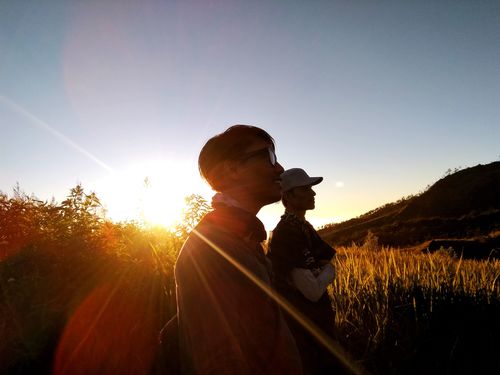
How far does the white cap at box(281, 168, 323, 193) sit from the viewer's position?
3.46 meters

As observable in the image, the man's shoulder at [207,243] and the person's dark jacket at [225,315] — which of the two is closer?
the person's dark jacket at [225,315]

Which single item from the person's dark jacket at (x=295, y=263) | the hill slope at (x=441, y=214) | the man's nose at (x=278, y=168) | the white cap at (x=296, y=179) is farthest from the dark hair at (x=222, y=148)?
the hill slope at (x=441, y=214)

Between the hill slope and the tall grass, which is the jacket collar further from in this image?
the hill slope

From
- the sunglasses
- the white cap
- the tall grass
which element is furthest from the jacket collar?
the tall grass

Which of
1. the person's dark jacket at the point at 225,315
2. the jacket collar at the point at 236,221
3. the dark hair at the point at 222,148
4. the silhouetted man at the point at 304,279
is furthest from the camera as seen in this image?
the silhouetted man at the point at 304,279

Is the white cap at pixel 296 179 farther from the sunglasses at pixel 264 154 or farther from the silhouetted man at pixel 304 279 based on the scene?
the sunglasses at pixel 264 154

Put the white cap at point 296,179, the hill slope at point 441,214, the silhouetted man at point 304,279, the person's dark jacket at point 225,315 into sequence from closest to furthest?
the person's dark jacket at point 225,315
the silhouetted man at point 304,279
the white cap at point 296,179
the hill slope at point 441,214

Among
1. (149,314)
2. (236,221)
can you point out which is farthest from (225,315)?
(149,314)

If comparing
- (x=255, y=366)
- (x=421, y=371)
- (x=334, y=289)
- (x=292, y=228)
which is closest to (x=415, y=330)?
(x=421, y=371)

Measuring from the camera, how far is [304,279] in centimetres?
274

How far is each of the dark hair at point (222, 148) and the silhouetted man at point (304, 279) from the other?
114 centimetres

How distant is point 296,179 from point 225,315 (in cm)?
238

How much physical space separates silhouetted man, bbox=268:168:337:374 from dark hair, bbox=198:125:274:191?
1.14 m

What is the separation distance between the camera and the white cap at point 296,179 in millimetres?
3463
